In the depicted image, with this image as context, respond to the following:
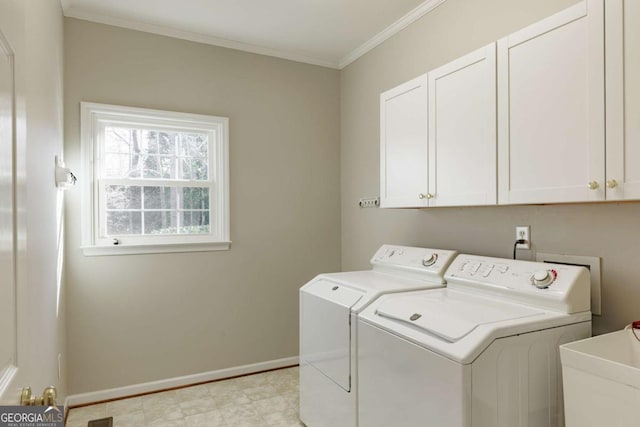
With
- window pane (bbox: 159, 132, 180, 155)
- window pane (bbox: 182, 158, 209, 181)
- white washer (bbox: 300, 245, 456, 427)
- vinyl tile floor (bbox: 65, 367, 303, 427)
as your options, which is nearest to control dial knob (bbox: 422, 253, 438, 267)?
white washer (bbox: 300, 245, 456, 427)

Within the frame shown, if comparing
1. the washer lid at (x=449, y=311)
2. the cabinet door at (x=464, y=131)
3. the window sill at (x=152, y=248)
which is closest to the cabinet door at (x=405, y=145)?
the cabinet door at (x=464, y=131)

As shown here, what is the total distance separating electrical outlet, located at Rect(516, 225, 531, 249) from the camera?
1984 mm

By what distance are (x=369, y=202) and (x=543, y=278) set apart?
5.77ft

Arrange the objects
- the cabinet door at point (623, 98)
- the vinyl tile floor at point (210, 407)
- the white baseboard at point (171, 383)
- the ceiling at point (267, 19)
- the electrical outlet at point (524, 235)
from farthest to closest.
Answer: the white baseboard at point (171, 383) → the ceiling at point (267, 19) → the vinyl tile floor at point (210, 407) → the electrical outlet at point (524, 235) → the cabinet door at point (623, 98)

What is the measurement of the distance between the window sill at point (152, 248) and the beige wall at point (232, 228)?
0.04 m

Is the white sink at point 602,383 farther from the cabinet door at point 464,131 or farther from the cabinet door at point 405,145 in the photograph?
the cabinet door at point 405,145

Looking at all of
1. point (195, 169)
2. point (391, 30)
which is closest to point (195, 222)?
point (195, 169)

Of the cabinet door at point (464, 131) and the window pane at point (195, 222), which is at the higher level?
the cabinet door at point (464, 131)

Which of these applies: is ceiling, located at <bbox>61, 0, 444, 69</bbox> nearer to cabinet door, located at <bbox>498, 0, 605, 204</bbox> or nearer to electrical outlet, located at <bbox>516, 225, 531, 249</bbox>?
cabinet door, located at <bbox>498, 0, 605, 204</bbox>

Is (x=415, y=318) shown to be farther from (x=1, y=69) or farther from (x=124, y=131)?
(x=124, y=131)

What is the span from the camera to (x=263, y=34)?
309 cm

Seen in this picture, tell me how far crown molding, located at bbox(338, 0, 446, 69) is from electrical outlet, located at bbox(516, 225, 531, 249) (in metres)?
1.54

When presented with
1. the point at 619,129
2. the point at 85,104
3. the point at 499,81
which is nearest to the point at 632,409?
the point at 619,129

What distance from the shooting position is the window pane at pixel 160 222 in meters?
3.00
